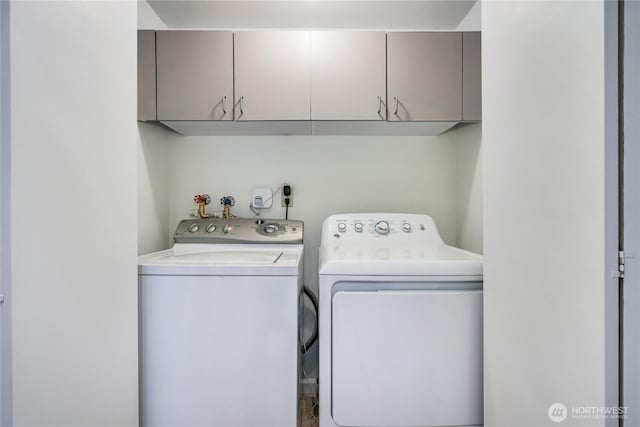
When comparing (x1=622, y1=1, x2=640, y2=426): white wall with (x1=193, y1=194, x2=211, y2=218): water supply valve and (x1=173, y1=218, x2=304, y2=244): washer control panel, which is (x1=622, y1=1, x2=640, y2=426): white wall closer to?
(x1=173, y1=218, x2=304, y2=244): washer control panel

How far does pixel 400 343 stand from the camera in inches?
51.6

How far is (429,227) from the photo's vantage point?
6.17 ft

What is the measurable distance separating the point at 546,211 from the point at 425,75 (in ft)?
3.55

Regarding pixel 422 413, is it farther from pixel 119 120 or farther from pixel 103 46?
pixel 103 46

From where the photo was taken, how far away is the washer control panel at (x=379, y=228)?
1.83m

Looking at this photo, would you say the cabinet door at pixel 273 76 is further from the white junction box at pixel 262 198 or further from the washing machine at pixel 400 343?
the washing machine at pixel 400 343

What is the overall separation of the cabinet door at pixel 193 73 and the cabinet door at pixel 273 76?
0.07 metres

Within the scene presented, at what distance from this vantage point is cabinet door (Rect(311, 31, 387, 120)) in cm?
168

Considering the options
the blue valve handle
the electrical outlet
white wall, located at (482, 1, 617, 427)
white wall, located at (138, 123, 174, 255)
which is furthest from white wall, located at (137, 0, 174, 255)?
white wall, located at (482, 1, 617, 427)

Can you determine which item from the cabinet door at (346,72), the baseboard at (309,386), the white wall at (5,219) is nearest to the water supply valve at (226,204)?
the cabinet door at (346,72)

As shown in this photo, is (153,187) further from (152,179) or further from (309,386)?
(309,386)

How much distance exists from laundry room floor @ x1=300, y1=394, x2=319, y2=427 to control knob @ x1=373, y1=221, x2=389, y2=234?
105 centimetres

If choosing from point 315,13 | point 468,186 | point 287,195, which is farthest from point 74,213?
point 468,186

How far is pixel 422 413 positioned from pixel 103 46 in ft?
5.85
